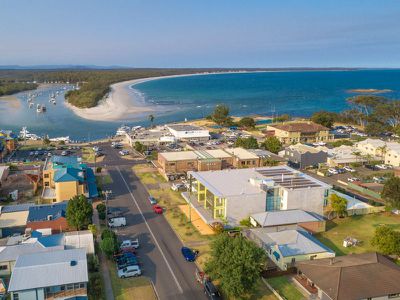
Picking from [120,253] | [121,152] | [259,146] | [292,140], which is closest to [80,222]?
[120,253]

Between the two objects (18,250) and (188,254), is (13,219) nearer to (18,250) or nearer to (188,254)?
(18,250)

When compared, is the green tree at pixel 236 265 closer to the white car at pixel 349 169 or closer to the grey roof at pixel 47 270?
the grey roof at pixel 47 270

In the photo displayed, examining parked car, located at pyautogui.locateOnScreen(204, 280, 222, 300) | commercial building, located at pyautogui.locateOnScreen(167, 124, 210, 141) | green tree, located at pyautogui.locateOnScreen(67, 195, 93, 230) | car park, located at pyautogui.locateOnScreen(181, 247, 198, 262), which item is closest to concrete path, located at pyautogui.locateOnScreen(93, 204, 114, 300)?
green tree, located at pyautogui.locateOnScreen(67, 195, 93, 230)

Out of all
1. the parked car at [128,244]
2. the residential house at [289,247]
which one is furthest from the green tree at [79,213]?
the residential house at [289,247]

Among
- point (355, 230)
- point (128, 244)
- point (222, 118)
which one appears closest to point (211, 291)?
point (128, 244)

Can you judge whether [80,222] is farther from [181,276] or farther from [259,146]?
[259,146]

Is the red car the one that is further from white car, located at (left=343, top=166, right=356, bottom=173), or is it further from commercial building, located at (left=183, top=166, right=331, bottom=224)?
white car, located at (left=343, top=166, right=356, bottom=173)
